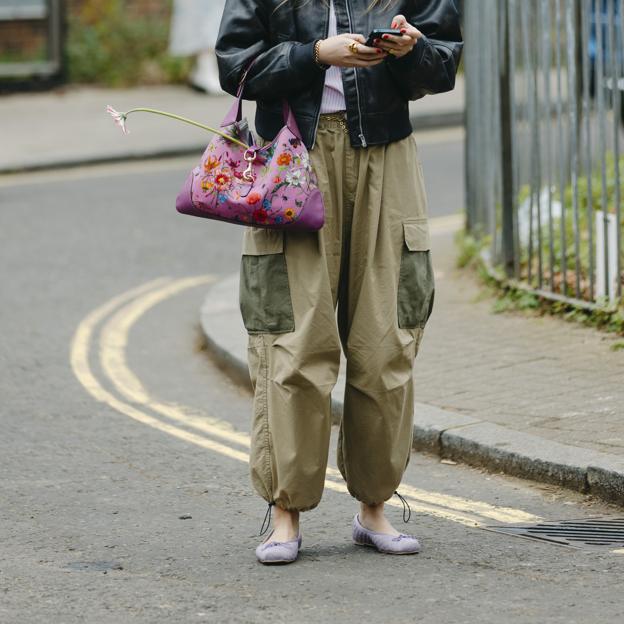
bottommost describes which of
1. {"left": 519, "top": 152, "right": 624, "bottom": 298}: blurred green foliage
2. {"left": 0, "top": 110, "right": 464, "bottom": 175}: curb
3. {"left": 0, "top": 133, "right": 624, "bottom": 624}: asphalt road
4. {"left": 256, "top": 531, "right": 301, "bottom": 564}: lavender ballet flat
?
{"left": 0, "top": 133, "right": 624, "bottom": 624}: asphalt road

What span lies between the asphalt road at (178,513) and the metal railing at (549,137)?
1861 millimetres

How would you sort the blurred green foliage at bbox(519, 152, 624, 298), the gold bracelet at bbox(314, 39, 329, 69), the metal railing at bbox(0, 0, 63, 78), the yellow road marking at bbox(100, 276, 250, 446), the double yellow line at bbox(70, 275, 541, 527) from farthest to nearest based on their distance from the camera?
the metal railing at bbox(0, 0, 63, 78) → the blurred green foliage at bbox(519, 152, 624, 298) → the yellow road marking at bbox(100, 276, 250, 446) → the double yellow line at bbox(70, 275, 541, 527) → the gold bracelet at bbox(314, 39, 329, 69)

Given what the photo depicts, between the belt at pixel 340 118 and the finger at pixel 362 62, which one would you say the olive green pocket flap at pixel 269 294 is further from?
the finger at pixel 362 62

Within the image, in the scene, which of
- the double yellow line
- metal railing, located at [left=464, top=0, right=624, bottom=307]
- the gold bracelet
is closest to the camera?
the gold bracelet

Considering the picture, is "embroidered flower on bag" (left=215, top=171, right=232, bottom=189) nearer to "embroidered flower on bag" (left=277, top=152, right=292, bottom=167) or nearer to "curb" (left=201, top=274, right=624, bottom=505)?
"embroidered flower on bag" (left=277, top=152, right=292, bottom=167)

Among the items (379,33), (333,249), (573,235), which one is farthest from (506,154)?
(379,33)

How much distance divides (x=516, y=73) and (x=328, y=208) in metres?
3.68

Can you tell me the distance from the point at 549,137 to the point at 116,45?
12.2 metres

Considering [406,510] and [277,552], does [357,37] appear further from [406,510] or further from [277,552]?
[406,510]

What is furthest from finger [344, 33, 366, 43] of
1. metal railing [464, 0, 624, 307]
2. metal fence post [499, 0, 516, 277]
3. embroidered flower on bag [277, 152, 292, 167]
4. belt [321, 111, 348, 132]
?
metal fence post [499, 0, 516, 277]

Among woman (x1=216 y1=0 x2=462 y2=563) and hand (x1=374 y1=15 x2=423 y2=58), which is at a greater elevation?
hand (x1=374 y1=15 x2=423 y2=58)

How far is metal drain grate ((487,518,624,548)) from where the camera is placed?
4.55m

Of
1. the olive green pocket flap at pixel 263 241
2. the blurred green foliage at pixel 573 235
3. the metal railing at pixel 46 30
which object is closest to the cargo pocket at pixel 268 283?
the olive green pocket flap at pixel 263 241

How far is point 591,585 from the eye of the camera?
13.4 ft
